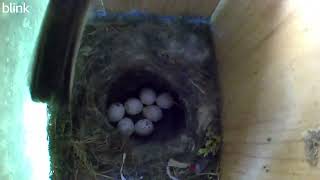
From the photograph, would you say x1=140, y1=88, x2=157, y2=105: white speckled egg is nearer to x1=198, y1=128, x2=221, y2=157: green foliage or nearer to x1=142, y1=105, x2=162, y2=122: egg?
x1=142, y1=105, x2=162, y2=122: egg

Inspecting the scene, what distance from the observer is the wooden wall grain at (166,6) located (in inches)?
62.9

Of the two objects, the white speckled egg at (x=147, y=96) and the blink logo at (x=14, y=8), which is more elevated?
the blink logo at (x=14, y=8)

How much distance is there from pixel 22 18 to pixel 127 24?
88 centimetres

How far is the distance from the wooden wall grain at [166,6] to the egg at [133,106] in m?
0.32

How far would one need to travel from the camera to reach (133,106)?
1.75m

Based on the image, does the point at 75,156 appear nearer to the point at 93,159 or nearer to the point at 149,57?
the point at 93,159

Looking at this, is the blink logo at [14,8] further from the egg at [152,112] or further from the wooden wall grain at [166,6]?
the egg at [152,112]

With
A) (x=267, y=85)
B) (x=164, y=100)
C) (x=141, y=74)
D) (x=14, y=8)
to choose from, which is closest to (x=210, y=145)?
(x=164, y=100)

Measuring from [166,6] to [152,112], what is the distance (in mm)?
384

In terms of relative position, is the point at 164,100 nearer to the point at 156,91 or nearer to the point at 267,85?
the point at 156,91

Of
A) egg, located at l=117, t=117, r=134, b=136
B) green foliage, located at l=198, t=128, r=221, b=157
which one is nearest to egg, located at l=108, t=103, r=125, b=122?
egg, located at l=117, t=117, r=134, b=136

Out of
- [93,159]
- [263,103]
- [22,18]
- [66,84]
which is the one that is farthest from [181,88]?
[66,84]

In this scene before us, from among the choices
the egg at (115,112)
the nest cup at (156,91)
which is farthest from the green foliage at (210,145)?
the egg at (115,112)

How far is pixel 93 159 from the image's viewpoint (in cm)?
160
